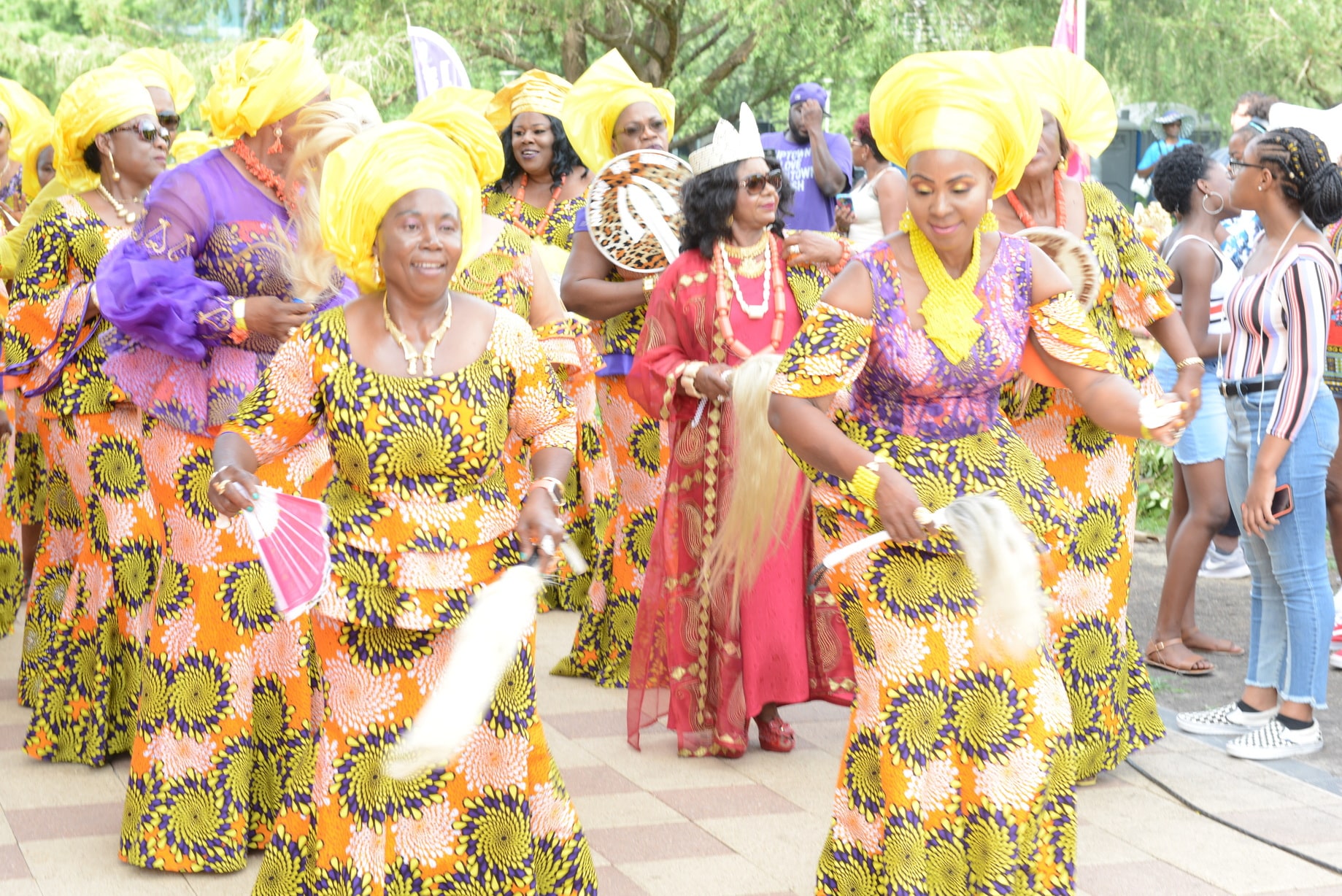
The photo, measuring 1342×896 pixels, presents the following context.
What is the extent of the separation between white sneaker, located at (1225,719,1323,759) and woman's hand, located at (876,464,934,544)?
2.83m

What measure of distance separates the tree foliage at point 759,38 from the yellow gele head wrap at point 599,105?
5900 mm

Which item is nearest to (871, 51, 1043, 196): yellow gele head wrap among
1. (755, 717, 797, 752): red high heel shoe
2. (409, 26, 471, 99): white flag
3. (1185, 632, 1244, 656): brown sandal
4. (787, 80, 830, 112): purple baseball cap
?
(755, 717, 797, 752): red high heel shoe

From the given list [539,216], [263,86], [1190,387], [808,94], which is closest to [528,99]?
[539,216]

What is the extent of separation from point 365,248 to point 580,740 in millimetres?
2761

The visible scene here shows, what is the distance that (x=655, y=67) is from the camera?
14758 mm

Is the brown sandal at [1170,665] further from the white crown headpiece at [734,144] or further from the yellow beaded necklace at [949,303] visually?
the yellow beaded necklace at [949,303]

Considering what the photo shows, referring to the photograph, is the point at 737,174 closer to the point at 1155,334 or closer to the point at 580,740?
the point at 1155,334

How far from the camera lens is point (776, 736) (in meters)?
5.97

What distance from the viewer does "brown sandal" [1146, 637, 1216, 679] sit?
23.4 ft

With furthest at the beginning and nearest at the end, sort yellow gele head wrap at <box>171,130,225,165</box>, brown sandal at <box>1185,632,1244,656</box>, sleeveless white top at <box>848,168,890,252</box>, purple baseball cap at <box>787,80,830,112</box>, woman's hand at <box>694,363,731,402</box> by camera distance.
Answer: purple baseball cap at <box>787,80,830,112</box>
sleeveless white top at <box>848,168,890,252</box>
yellow gele head wrap at <box>171,130,225,165</box>
brown sandal at <box>1185,632,1244,656</box>
woman's hand at <box>694,363,731,402</box>

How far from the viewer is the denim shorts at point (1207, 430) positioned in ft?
23.9

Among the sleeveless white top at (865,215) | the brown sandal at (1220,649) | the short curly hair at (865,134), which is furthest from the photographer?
the sleeveless white top at (865,215)

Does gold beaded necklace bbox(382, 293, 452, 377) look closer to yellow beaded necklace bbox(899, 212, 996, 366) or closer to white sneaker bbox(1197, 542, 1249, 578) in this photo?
yellow beaded necklace bbox(899, 212, 996, 366)

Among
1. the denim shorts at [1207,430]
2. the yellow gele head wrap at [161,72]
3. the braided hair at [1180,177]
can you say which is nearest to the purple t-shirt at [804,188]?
the denim shorts at [1207,430]
